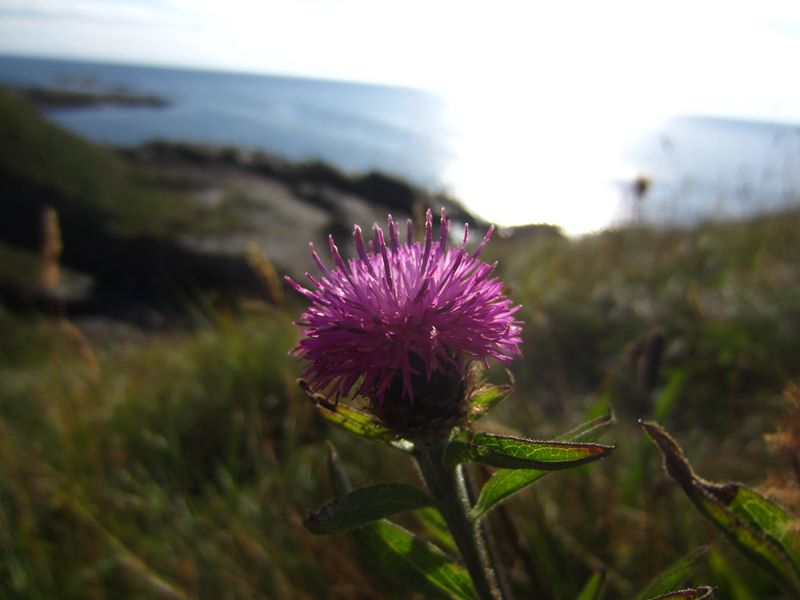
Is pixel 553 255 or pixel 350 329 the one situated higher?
pixel 350 329

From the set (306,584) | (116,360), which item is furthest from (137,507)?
(116,360)

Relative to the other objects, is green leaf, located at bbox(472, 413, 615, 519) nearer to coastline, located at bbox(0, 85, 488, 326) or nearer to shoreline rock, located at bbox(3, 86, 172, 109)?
coastline, located at bbox(0, 85, 488, 326)

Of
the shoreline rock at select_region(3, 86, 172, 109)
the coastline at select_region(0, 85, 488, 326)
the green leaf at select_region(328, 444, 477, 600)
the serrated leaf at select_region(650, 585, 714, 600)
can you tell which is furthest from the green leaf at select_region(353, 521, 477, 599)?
the shoreline rock at select_region(3, 86, 172, 109)

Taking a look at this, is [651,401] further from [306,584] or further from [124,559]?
[124,559]

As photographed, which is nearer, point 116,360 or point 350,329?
point 350,329

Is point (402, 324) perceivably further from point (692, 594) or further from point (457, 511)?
point (692, 594)

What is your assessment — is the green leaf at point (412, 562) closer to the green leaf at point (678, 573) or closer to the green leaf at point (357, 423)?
the green leaf at point (357, 423)

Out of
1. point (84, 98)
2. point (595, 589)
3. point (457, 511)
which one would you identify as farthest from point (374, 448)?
point (84, 98)
